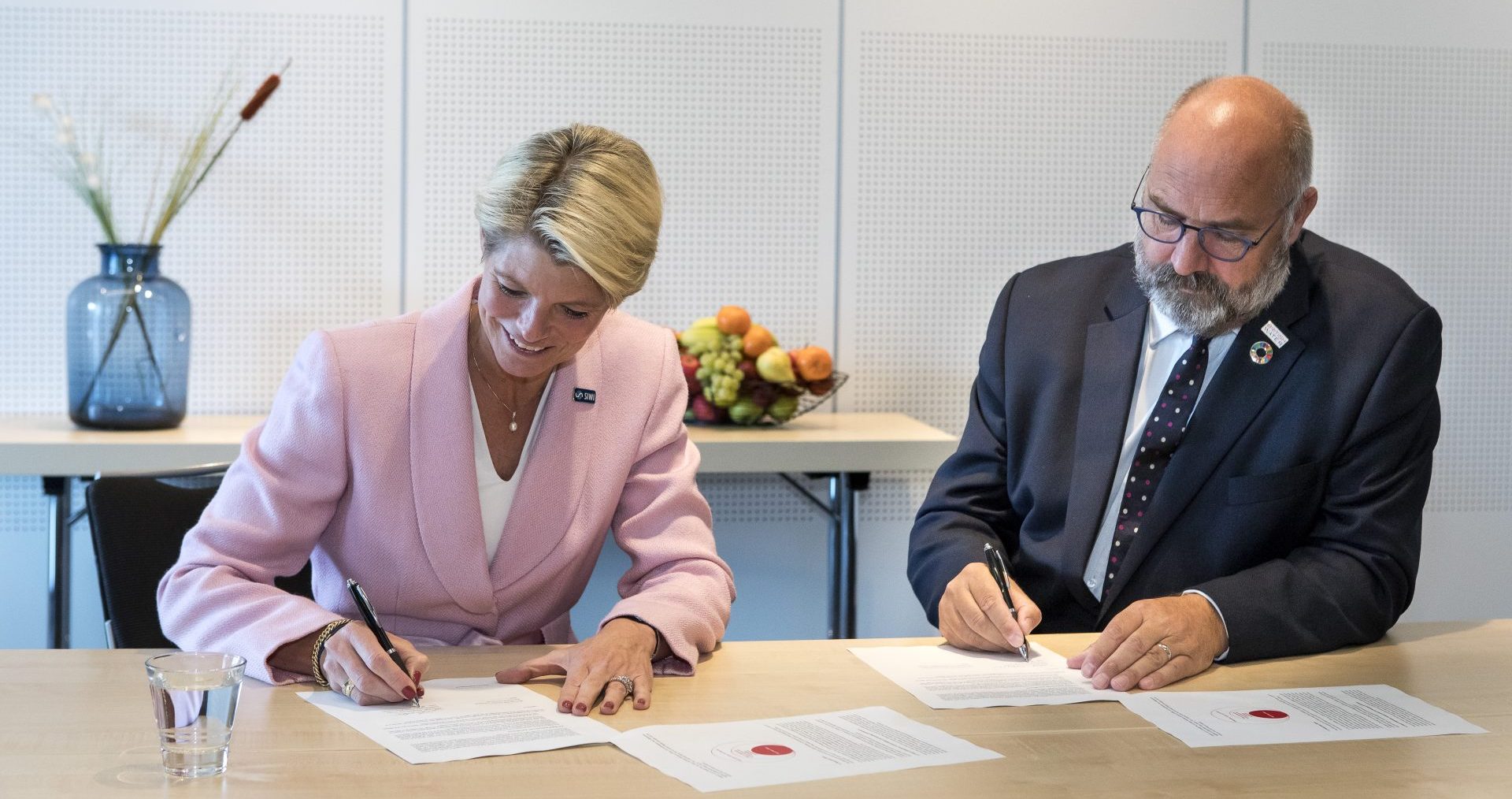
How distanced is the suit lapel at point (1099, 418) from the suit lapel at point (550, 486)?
2.68 feet

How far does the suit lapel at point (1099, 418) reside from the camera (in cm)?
238

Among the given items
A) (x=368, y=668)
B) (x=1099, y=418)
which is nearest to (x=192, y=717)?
(x=368, y=668)

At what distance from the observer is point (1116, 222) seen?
4434 millimetres

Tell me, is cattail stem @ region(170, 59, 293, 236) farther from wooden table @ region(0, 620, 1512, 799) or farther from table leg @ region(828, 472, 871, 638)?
wooden table @ region(0, 620, 1512, 799)

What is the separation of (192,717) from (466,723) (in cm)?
30

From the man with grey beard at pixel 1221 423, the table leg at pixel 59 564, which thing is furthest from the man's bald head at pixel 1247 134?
the table leg at pixel 59 564

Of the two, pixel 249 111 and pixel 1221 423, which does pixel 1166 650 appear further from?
pixel 249 111

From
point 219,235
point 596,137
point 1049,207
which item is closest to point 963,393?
point 1049,207

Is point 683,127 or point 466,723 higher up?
point 683,127

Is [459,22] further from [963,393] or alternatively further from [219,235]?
[963,393]

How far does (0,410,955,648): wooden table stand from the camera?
3.32m

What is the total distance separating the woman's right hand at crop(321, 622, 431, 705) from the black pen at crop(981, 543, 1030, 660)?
0.81 meters

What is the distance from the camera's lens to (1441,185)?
454 cm

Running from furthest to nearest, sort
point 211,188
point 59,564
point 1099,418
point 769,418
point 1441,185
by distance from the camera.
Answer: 1. point 1441,185
2. point 211,188
3. point 769,418
4. point 59,564
5. point 1099,418
